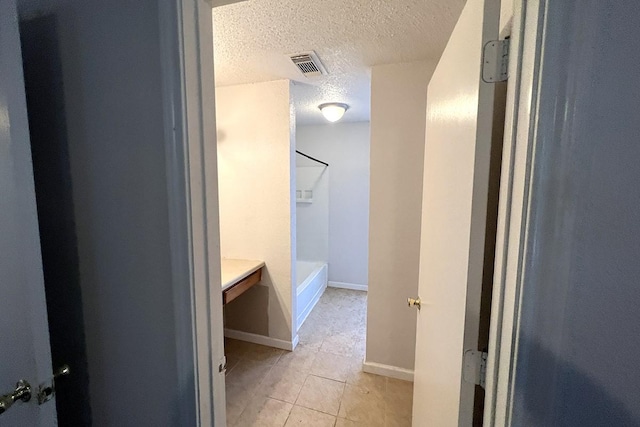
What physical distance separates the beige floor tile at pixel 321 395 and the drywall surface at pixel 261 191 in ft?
1.61

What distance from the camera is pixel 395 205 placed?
6.29 feet

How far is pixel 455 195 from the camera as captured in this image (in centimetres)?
76

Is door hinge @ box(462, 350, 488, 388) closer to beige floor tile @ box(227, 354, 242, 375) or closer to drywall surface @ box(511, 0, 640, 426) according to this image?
drywall surface @ box(511, 0, 640, 426)

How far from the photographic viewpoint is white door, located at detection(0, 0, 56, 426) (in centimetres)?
60

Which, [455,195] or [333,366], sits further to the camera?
[333,366]

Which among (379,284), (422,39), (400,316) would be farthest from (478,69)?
(400,316)

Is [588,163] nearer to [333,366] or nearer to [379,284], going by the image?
[379,284]

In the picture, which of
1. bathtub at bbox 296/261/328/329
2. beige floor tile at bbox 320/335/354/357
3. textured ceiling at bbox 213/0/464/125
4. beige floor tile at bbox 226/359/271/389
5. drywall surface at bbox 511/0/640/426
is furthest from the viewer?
bathtub at bbox 296/261/328/329

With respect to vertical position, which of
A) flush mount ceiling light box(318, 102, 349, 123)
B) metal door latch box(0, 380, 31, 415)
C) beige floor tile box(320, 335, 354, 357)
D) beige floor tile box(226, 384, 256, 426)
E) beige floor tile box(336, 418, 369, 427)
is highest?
flush mount ceiling light box(318, 102, 349, 123)

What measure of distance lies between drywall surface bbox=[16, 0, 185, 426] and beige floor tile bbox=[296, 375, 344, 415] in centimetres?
123

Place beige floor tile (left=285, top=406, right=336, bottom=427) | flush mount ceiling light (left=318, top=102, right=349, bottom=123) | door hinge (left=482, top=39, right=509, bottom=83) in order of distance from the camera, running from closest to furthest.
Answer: door hinge (left=482, top=39, right=509, bottom=83) < beige floor tile (left=285, top=406, right=336, bottom=427) < flush mount ceiling light (left=318, top=102, right=349, bottom=123)

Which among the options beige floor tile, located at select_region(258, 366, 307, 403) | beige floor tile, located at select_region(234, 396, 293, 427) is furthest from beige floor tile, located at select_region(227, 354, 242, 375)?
beige floor tile, located at select_region(234, 396, 293, 427)

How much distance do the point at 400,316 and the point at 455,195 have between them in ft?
4.88

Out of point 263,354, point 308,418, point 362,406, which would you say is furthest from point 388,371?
point 263,354
